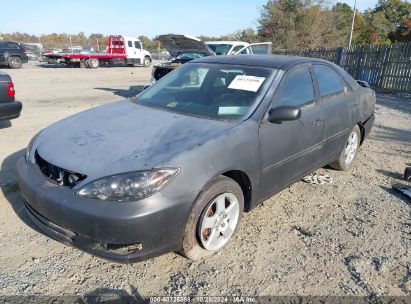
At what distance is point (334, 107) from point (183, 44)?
8.21 m

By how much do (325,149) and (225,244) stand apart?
1.82 m

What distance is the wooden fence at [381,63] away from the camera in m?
12.6

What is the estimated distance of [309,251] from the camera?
9.78ft

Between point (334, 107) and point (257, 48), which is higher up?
point (257, 48)

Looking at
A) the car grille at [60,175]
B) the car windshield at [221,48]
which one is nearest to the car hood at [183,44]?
the car windshield at [221,48]

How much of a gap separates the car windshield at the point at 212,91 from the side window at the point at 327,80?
874 mm

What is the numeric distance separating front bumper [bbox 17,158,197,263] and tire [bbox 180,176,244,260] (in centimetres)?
10

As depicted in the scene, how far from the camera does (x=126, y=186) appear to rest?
7.62ft

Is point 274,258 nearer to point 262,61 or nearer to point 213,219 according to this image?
point 213,219

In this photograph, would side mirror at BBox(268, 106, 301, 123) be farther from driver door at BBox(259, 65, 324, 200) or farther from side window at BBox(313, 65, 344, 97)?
side window at BBox(313, 65, 344, 97)

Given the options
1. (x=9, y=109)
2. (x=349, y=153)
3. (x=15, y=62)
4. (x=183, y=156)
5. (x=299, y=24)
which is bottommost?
(x=15, y=62)

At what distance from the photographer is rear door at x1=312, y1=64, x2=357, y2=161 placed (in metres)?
3.98

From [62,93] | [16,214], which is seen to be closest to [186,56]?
[62,93]

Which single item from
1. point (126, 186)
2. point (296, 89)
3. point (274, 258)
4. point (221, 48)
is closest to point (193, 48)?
point (221, 48)
